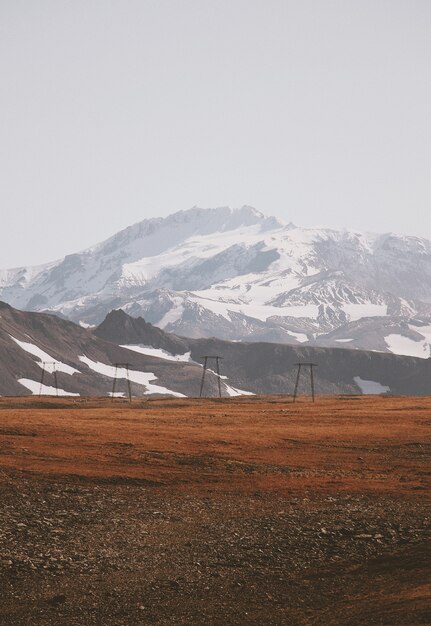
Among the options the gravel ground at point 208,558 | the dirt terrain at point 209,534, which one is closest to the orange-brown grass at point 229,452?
the dirt terrain at point 209,534

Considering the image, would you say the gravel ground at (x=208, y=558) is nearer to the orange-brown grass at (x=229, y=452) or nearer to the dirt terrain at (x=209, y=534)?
the dirt terrain at (x=209, y=534)

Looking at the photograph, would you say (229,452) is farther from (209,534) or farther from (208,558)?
(208,558)

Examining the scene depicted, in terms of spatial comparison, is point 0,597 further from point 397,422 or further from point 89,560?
point 397,422

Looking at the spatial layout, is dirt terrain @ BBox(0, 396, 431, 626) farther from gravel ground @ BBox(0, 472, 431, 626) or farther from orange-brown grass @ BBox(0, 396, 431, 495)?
orange-brown grass @ BBox(0, 396, 431, 495)

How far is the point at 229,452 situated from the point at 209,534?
1914 centimetres

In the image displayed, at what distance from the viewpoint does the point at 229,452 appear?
45938mm

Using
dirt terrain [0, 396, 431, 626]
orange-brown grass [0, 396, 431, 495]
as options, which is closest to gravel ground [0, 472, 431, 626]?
dirt terrain [0, 396, 431, 626]

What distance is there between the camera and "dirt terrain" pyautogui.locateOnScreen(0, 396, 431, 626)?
20594mm

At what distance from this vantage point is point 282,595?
846 inches

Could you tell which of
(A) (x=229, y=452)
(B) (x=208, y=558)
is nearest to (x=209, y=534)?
(B) (x=208, y=558)

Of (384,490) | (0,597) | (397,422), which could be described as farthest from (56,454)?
(397,422)

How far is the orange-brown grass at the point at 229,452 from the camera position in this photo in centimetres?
3653

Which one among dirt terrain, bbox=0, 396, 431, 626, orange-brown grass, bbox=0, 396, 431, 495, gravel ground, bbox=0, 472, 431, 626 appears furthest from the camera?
orange-brown grass, bbox=0, 396, 431, 495

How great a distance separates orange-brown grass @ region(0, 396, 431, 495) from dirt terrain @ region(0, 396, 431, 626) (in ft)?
0.55
